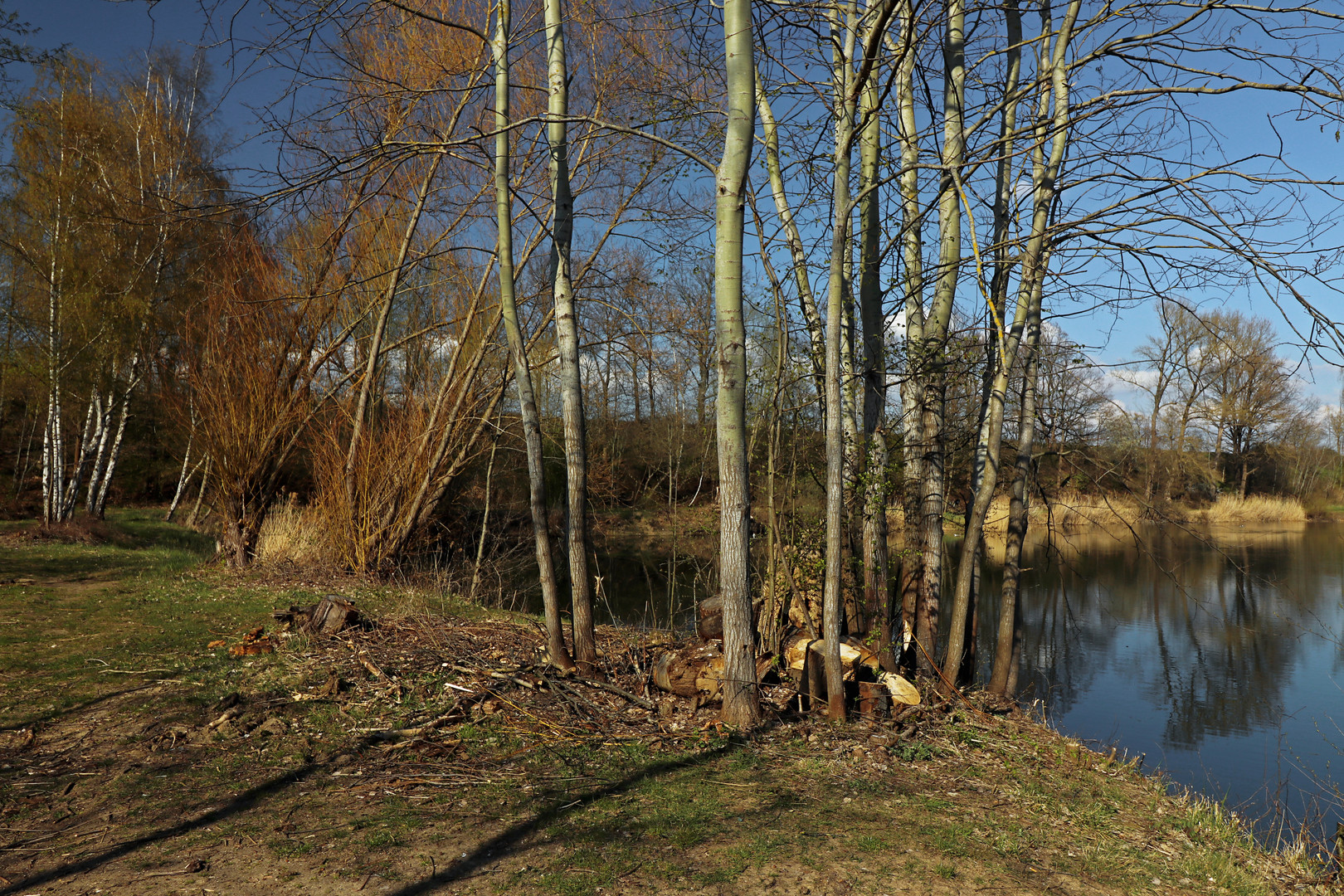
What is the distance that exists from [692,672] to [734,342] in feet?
7.50

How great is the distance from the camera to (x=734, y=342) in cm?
460

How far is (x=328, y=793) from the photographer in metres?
3.71

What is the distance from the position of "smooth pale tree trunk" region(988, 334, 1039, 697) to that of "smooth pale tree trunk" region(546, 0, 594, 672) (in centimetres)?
358

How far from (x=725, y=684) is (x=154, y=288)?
14.9 meters

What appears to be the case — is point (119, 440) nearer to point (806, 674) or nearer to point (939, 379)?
point (806, 674)

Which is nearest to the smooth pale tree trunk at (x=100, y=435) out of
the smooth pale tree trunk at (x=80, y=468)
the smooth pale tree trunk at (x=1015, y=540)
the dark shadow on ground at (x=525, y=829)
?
the smooth pale tree trunk at (x=80, y=468)

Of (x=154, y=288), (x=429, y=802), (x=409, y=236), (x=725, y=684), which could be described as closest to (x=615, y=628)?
(x=725, y=684)

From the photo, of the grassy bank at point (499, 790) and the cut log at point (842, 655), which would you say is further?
the cut log at point (842, 655)

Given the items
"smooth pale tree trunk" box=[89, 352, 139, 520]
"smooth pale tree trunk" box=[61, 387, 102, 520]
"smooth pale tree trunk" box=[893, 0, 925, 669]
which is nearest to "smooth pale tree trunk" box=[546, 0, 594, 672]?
"smooth pale tree trunk" box=[893, 0, 925, 669]

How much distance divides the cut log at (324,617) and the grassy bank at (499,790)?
0.52 ft

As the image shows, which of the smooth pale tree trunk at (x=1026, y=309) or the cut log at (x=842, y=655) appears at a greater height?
the smooth pale tree trunk at (x=1026, y=309)

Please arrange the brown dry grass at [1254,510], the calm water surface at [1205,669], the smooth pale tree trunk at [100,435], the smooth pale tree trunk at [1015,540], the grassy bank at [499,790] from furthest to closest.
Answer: the brown dry grass at [1254,510]
the smooth pale tree trunk at [100,435]
the calm water surface at [1205,669]
the smooth pale tree trunk at [1015,540]
the grassy bank at [499,790]

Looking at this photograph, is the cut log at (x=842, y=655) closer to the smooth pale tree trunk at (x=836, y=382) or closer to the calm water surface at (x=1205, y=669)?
the smooth pale tree trunk at (x=836, y=382)

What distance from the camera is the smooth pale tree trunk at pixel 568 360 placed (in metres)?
5.60
